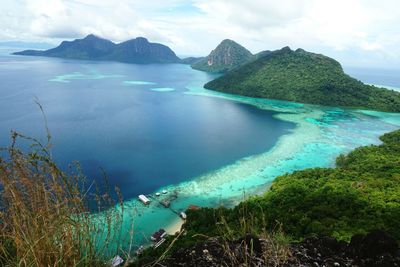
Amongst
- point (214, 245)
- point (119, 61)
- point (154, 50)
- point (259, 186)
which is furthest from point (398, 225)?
point (154, 50)

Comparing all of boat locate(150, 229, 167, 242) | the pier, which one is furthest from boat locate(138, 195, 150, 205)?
boat locate(150, 229, 167, 242)

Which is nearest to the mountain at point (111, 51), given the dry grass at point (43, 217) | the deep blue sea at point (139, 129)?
the deep blue sea at point (139, 129)

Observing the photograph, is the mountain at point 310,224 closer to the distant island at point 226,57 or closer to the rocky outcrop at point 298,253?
the rocky outcrop at point 298,253

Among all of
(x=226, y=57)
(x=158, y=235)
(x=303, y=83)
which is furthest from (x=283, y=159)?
(x=226, y=57)

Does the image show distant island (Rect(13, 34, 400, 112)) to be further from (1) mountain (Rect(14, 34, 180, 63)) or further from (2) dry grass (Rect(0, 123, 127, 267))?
(1) mountain (Rect(14, 34, 180, 63))

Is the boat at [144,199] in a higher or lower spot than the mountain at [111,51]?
lower

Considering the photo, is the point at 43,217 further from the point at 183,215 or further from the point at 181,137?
the point at 181,137

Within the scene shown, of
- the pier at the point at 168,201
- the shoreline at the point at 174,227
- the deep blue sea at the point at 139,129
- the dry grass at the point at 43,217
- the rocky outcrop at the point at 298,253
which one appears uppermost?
the dry grass at the point at 43,217
